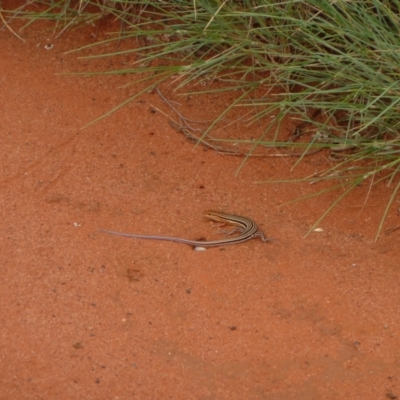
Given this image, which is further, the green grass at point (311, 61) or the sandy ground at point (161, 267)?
the green grass at point (311, 61)

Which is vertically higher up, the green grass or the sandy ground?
the green grass

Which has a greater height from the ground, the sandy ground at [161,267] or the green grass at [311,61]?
the green grass at [311,61]

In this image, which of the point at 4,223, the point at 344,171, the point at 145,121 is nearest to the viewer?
the point at 4,223

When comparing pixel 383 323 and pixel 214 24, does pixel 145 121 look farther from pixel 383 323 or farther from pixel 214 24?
pixel 383 323

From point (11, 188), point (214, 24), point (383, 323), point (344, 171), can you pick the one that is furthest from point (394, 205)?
point (11, 188)

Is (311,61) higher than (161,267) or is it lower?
higher
